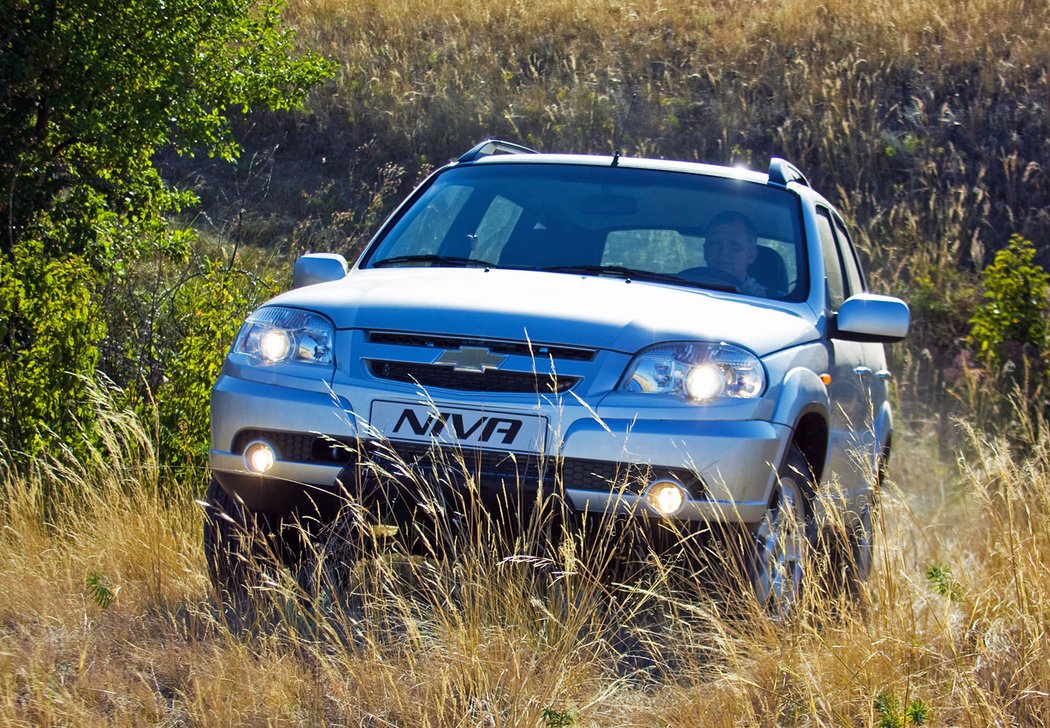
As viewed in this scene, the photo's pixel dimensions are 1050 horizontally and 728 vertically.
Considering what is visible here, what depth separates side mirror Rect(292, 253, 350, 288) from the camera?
17.5 feet

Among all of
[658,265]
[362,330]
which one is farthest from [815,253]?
[362,330]

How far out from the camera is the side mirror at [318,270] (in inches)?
210

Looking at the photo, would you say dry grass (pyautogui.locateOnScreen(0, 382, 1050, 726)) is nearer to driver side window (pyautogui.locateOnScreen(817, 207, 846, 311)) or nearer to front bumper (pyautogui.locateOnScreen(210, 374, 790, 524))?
front bumper (pyautogui.locateOnScreen(210, 374, 790, 524))

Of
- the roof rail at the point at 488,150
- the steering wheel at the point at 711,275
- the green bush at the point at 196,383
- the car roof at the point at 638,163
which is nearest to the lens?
the steering wheel at the point at 711,275

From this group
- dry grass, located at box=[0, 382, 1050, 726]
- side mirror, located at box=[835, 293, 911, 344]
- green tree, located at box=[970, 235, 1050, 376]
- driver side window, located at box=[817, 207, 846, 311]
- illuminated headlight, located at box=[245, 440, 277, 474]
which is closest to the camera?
dry grass, located at box=[0, 382, 1050, 726]

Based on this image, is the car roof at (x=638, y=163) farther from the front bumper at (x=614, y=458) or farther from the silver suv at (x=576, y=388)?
the front bumper at (x=614, y=458)

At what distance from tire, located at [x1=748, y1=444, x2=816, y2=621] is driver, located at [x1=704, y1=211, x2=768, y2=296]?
847 mm

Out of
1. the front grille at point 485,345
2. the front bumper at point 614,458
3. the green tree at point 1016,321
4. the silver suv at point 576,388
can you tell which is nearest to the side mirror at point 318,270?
the silver suv at point 576,388

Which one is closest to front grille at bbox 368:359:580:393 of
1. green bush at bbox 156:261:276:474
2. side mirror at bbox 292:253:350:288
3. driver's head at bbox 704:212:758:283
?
side mirror at bbox 292:253:350:288

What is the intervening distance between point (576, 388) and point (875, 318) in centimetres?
143

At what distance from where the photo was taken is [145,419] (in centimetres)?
643

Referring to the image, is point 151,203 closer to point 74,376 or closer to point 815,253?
point 74,376

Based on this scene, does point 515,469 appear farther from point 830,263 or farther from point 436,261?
point 830,263

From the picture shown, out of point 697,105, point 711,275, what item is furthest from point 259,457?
point 697,105
